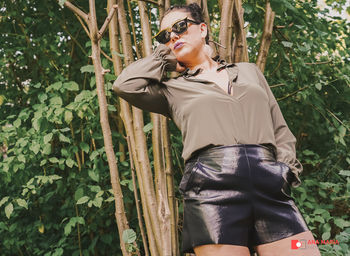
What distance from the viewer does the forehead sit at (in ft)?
5.49

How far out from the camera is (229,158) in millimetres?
1322

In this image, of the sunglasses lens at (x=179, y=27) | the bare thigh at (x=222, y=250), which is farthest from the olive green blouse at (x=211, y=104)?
the bare thigh at (x=222, y=250)

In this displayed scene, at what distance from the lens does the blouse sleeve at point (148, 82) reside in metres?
1.54

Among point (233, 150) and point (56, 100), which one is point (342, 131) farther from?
point (56, 100)

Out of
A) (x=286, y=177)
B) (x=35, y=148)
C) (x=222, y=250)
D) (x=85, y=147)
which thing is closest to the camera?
(x=222, y=250)

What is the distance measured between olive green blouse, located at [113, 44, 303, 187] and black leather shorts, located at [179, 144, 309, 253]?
0.07 metres

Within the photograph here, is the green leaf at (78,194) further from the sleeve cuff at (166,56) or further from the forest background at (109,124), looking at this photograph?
the sleeve cuff at (166,56)

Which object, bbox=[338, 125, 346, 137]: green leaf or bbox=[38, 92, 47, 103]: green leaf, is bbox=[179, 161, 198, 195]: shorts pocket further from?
bbox=[338, 125, 346, 137]: green leaf

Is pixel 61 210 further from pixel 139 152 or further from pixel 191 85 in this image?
pixel 191 85

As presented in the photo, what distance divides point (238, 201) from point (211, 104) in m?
0.39

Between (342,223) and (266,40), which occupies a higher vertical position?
(266,40)

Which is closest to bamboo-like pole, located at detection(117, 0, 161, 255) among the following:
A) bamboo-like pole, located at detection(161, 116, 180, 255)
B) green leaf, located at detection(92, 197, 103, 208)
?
bamboo-like pole, located at detection(161, 116, 180, 255)

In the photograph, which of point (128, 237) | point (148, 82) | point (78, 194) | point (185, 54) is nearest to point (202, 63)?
point (185, 54)

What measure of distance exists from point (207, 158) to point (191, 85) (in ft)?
1.09
